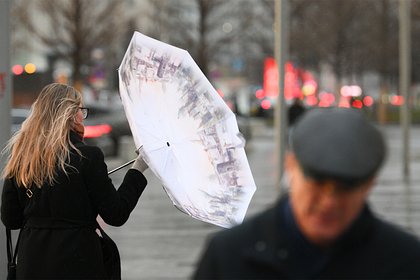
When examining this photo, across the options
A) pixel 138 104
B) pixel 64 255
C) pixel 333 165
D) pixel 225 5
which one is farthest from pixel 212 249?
pixel 225 5

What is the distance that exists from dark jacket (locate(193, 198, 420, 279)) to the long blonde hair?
1.98 m

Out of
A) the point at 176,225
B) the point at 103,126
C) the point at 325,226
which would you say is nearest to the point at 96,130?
the point at 103,126

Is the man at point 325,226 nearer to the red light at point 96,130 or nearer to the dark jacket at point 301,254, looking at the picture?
the dark jacket at point 301,254

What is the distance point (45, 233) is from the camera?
14.0 feet

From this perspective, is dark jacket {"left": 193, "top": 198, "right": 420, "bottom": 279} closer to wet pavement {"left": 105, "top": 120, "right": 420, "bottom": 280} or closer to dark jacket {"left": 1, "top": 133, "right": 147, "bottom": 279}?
dark jacket {"left": 1, "top": 133, "right": 147, "bottom": 279}

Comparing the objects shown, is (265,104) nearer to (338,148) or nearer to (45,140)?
(45,140)

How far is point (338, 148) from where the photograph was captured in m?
2.24

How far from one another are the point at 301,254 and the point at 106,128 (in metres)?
22.9

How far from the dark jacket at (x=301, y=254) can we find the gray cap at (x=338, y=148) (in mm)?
130

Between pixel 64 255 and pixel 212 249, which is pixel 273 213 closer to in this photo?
pixel 212 249

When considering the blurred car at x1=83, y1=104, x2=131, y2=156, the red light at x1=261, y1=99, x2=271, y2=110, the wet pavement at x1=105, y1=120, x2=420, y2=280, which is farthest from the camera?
the red light at x1=261, y1=99, x2=271, y2=110

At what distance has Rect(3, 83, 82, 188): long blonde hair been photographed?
4.27 m

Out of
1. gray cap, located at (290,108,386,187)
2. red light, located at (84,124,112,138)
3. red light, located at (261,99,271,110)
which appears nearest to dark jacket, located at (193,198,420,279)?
gray cap, located at (290,108,386,187)

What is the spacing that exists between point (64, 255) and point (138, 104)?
31.3 inches
